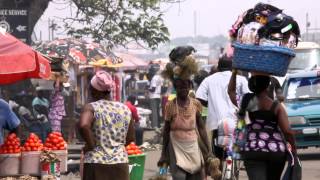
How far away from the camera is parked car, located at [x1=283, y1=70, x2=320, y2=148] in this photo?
15.9 m

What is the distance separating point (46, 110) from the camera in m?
18.6

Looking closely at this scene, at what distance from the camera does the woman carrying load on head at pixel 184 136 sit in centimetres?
872

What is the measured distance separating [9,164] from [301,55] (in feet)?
68.6

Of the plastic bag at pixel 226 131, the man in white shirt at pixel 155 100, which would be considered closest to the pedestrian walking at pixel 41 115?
the man in white shirt at pixel 155 100

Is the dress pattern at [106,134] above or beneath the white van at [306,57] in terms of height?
above

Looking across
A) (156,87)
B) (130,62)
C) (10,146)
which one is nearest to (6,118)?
(10,146)

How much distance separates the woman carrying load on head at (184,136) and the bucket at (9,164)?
2.54 meters

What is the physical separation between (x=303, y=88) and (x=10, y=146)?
7900mm

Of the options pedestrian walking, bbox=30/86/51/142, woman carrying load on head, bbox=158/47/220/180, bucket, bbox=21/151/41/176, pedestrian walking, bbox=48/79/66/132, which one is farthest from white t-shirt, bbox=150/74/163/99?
woman carrying load on head, bbox=158/47/220/180

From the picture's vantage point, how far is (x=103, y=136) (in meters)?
7.69

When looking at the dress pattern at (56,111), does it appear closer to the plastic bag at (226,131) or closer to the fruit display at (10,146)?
the fruit display at (10,146)

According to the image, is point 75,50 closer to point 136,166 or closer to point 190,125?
point 136,166

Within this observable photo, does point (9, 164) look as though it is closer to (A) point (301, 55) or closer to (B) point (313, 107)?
(B) point (313, 107)

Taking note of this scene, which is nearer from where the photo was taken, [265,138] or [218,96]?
[265,138]
